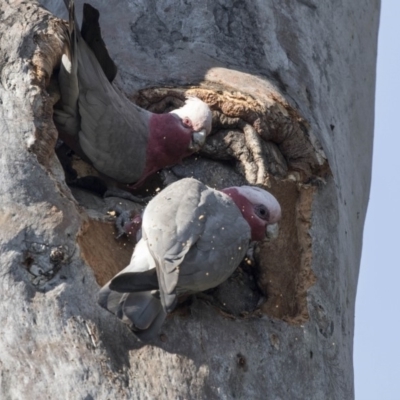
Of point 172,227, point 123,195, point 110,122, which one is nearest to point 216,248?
point 172,227

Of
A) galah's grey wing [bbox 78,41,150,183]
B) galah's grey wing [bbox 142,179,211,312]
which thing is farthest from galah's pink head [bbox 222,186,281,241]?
galah's grey wing [bbox 78,41,150,183]

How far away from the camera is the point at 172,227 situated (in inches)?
133

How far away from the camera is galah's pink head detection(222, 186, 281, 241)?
3.84 meters

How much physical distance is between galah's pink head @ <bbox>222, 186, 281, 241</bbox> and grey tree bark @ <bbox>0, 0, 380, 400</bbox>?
99 mm

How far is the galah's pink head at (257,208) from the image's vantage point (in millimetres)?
3840

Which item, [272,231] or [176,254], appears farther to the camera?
[272,231]

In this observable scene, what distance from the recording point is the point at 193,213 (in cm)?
347

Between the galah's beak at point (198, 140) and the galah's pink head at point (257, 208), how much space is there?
1.04 feet

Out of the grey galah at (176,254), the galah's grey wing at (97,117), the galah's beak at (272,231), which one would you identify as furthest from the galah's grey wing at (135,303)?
the galah's grey wing at (97,117)

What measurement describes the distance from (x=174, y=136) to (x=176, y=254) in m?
0.96

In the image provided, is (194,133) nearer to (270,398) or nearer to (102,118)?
(102,118)

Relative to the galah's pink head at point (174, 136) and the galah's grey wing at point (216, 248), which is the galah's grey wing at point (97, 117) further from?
the galah's grey wing at point (216, 248)

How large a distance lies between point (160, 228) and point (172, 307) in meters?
0.30

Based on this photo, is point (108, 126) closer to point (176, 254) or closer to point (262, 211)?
point (262, 211)
